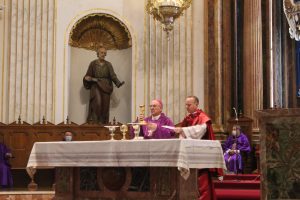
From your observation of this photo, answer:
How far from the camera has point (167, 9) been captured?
533 inches

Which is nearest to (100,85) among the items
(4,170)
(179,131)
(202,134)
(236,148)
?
(4,170)

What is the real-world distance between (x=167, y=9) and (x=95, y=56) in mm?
2925

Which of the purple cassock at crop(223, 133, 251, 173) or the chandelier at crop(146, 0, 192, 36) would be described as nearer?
the purple cassock at crop(223, 133, 251, 173)

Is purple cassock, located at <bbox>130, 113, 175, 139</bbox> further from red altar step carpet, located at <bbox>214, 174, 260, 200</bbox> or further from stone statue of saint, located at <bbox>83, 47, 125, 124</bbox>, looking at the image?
stone statue of saint, located at <bbox>83, 47, 125, 124</bbox>

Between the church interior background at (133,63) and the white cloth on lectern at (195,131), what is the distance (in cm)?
592

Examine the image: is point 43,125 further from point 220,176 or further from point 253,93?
point 220,176

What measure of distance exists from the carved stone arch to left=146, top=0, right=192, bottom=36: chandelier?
1.49m

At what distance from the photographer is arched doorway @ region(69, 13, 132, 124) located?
15.4 m

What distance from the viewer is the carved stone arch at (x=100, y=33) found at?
15.4 meters

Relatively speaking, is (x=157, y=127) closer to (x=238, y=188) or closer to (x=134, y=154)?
(x=134, y=154)

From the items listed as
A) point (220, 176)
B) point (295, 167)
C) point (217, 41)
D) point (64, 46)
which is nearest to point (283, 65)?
point (217, 41)

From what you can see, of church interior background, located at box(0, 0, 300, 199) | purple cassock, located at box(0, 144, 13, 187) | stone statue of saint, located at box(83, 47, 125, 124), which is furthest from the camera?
stone statue of saint, located at box(83, 47, 125, 124)

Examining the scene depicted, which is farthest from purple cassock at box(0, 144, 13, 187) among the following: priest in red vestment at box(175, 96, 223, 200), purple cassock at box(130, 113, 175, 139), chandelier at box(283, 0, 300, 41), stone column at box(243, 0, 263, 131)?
chandelier at box(283, 0, 300, 41)

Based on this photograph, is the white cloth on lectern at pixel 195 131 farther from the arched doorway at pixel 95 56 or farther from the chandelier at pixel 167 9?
the arched doorway at pixel 95 56
